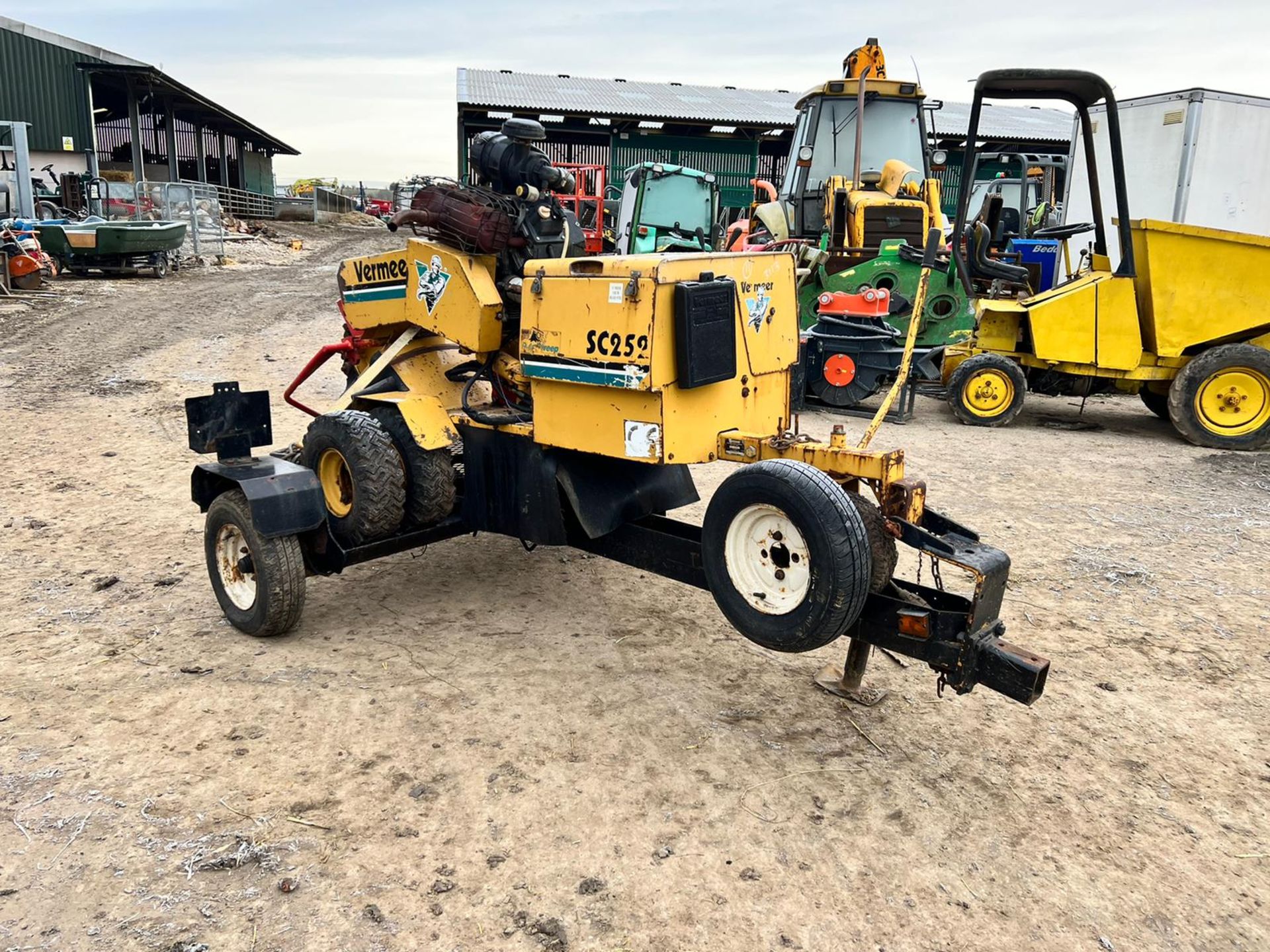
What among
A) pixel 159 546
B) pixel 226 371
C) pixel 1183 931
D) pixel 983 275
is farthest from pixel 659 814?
pixel 226 371

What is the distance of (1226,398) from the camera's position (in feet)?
26.0

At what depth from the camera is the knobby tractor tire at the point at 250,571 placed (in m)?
3.98

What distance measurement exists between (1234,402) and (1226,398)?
0.08 metres

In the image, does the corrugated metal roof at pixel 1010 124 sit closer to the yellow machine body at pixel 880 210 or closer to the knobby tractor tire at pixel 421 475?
the yellow machine body at pixel 880 210

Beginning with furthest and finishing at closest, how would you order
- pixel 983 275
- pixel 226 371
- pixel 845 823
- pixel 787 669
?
pixel 226 371 < pixel 983 275 < pixel 787 669 < pixel 845 823

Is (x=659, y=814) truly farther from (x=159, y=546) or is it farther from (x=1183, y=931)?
(x=159, y=546)

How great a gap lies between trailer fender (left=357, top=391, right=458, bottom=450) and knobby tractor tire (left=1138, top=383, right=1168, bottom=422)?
6967 millimetres

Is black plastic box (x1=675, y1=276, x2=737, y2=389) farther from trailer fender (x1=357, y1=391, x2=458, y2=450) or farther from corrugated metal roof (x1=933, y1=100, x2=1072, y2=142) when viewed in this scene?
corrugated metal roof (x1=933, y1=100, x2=1072, y2=142)

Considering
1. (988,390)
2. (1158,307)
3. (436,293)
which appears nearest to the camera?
(436,293)

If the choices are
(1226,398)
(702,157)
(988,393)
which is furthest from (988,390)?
(702,157)

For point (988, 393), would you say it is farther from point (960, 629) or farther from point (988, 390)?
point (960, 629)

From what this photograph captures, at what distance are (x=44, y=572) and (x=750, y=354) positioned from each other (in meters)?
3.72

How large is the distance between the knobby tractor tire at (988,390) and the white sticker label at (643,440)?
6.26 meters

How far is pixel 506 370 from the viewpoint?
178 inches
